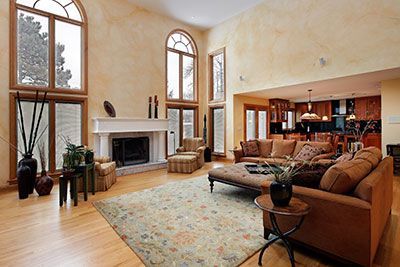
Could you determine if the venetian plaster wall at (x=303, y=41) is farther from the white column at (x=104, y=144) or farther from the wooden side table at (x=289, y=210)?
the wooden side table at (x=289, y=210)

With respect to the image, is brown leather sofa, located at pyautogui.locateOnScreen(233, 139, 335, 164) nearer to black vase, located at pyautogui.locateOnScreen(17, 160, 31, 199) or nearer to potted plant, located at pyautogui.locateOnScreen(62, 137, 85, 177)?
potted plant, located at pyautogui.locateOnScreen(62, 137, 85, 177)

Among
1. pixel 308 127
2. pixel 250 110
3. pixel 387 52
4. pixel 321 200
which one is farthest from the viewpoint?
pixel 308 127

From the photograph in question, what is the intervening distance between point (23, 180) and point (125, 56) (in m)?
3.89

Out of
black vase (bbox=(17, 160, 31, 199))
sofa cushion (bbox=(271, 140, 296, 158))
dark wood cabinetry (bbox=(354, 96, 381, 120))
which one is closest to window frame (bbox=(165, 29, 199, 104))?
sofa cushion (bbox=(271, 140, 296, 158))

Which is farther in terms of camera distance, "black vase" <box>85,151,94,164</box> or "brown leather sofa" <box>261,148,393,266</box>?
"black vase" <box>85,151,94,164</box>

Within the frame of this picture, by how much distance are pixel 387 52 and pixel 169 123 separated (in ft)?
18.7

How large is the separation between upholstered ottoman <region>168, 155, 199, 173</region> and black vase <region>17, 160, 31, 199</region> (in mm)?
3040

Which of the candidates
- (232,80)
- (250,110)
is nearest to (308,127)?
(250,110)

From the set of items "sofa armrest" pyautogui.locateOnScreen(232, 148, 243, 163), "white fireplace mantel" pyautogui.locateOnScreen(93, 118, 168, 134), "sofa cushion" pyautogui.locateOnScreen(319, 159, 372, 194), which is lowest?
"sofa armrest" pyautogui.locateOnScreen(232, 148, 243, 163)

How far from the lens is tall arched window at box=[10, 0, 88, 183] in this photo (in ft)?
15.2

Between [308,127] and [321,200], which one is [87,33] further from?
[308,127]

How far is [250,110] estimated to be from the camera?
826cm

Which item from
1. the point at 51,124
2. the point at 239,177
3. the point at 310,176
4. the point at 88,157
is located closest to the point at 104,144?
the point at 51,124

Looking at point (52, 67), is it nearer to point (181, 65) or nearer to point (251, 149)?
point (181, 65)
